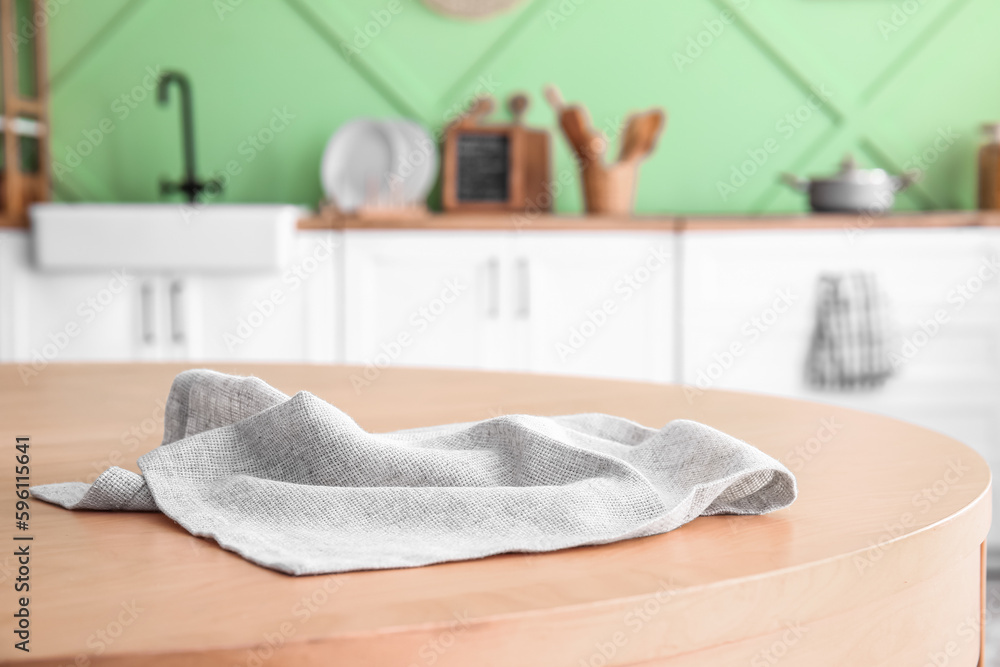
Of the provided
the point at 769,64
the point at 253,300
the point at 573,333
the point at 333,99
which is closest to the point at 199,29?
the point at 333,99

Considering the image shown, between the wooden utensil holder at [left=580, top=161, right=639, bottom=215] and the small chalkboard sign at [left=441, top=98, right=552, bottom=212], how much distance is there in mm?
253

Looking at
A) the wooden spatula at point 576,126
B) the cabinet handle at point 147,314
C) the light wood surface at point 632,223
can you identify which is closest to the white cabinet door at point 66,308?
the cabinet handle at point 147,314

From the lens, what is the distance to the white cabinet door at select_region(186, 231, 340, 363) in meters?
2.68

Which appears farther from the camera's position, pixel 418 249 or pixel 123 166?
pixel 123 166

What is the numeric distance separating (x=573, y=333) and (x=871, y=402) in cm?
89

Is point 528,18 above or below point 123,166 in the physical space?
above

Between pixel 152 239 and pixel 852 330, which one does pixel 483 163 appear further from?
pixel 852 330

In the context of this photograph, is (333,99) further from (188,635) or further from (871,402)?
(188,635)

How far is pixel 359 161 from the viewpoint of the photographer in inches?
125

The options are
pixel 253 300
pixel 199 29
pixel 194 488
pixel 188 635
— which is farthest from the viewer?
pixel 199 29

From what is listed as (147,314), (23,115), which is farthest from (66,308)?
(23,115)

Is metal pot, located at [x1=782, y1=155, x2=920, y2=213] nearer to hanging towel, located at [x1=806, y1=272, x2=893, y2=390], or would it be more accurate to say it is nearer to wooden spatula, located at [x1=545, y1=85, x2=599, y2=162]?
hanging towel, located at [x1=806, y1=272, x2=893, y2=390]

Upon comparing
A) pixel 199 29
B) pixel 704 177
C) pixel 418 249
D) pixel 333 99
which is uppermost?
pixel 199 29

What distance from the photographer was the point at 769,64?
3.26 m
